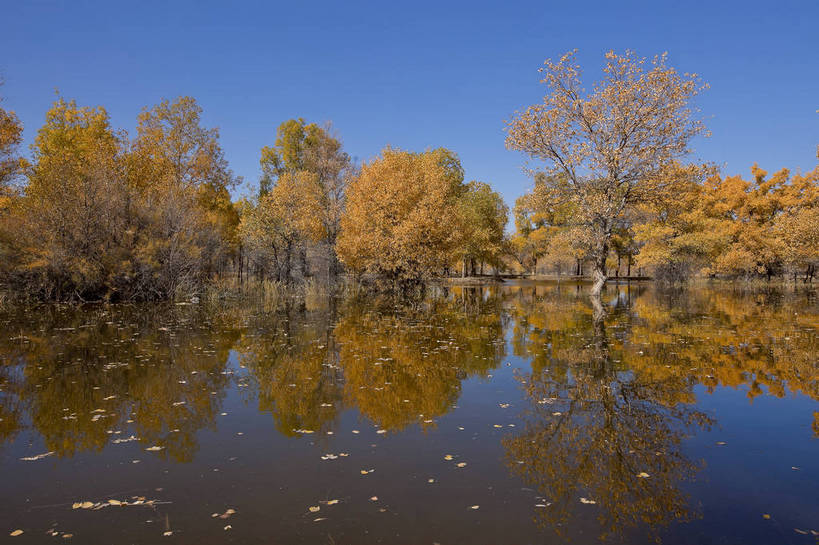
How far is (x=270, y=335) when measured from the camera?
15.6 meters

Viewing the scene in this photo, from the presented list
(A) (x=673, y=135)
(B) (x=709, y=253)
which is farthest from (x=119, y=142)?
(B) (x=709, y=253)

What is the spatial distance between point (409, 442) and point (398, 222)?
995 inches

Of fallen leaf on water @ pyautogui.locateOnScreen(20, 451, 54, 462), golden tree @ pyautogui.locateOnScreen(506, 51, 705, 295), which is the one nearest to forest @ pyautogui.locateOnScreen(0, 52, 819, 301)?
golden tree @ pyautogui.locateOnScreen(506, 51, 705, 295)

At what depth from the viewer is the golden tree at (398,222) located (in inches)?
1194

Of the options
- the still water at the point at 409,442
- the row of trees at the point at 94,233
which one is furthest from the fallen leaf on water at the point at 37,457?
the row of trees at the point at 94,233

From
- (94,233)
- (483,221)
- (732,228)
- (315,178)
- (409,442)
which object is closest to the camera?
(409,442)

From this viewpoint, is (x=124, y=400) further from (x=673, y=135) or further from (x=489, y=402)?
(x=673, y=135)

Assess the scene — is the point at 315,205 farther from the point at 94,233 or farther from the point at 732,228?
the point at 732,228

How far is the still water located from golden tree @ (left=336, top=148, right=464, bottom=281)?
17.2 metres

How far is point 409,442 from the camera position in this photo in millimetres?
6430

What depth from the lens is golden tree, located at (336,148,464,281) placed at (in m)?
30.3

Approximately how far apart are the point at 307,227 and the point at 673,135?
983 inches

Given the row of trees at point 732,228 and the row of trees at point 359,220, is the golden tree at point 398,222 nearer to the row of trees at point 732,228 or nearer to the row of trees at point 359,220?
the row of trees at point 359,220

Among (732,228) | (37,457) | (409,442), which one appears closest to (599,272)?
(732,228)
